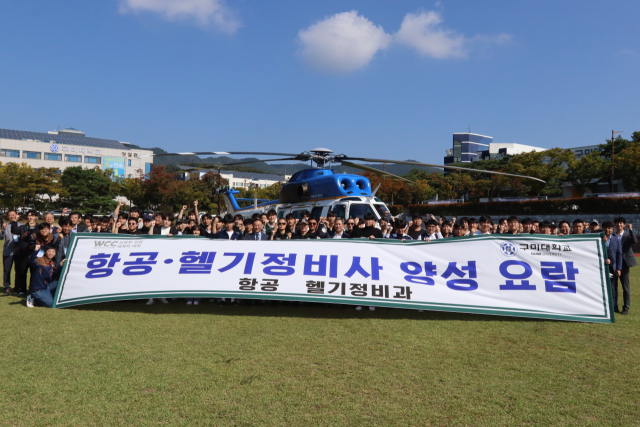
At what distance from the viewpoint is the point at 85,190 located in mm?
54000

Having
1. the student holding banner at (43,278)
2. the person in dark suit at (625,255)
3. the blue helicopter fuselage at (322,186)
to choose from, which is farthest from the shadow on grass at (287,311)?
the blue helicopter fuselage at (322,186)

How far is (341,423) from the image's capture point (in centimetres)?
339

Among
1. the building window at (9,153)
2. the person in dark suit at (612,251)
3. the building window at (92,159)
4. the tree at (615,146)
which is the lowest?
the person in dark suit at (612,251)

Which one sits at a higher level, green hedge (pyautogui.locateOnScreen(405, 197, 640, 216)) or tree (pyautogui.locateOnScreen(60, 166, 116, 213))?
tree (pyautogui.locateOnScreen(60, 166, 116, 213))

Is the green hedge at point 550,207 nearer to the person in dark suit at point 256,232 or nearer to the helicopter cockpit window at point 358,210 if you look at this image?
the helicopter cockpit window at point 358,210

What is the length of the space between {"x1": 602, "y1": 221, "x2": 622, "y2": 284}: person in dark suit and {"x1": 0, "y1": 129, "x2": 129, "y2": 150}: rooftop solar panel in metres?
97.8

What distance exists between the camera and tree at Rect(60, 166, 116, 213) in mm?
54156

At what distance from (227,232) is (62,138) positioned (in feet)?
320

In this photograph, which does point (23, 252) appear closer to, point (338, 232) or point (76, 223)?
point (76, 223)

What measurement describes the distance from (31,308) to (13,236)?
2.21 metres

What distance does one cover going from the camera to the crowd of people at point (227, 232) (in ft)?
25.1

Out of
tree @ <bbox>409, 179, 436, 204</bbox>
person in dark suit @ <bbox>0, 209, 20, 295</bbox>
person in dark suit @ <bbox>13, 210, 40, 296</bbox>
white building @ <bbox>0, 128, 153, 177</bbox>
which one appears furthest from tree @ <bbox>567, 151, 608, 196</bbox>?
white building @ <bbox>0, 128, 153, 177</bbox>

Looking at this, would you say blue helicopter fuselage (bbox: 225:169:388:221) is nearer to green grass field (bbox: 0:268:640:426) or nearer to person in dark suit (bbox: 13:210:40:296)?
green grass field (bbox: 0:268:640:426)

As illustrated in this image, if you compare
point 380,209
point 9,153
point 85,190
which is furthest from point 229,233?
point 9,153
